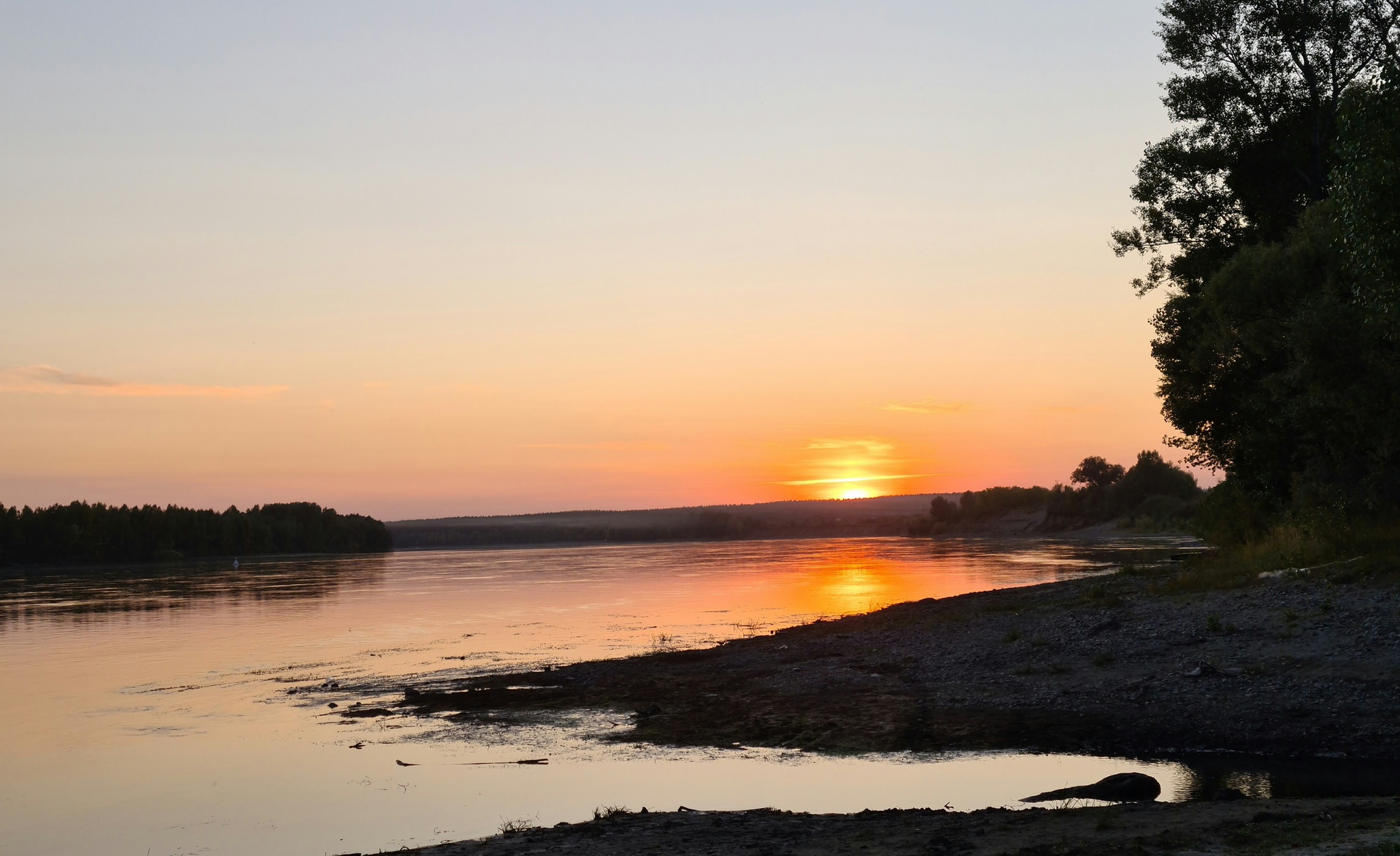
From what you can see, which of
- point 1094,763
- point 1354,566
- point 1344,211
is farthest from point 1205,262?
point 1094,763

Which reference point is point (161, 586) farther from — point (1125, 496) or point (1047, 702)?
point (1125, 496)

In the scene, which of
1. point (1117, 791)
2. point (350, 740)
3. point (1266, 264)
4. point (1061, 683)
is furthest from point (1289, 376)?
point (350, 740)

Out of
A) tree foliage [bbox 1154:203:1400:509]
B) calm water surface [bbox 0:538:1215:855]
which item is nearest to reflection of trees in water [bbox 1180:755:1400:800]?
calm water surface [bbox 0:538:1215:855]

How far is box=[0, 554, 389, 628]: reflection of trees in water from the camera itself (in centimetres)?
6272

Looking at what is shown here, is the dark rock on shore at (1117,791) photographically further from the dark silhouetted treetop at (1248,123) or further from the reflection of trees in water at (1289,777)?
the dark silhouetted treetop at (1248,123)

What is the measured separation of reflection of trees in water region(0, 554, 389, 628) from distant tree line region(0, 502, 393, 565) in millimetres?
11901

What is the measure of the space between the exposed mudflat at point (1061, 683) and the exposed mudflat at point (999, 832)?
5112 mm

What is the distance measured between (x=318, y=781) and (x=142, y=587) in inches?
2940

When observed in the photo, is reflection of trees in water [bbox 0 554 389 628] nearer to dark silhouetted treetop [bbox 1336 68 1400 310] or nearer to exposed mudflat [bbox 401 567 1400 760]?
exposed mudflat [bbox 401 567 1400 760]

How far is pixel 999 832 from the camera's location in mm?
12172

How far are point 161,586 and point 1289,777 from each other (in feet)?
286

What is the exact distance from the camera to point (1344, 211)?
1995 cm

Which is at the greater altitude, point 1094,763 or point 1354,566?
point 1354,566

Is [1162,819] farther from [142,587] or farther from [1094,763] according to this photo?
[142,587]
